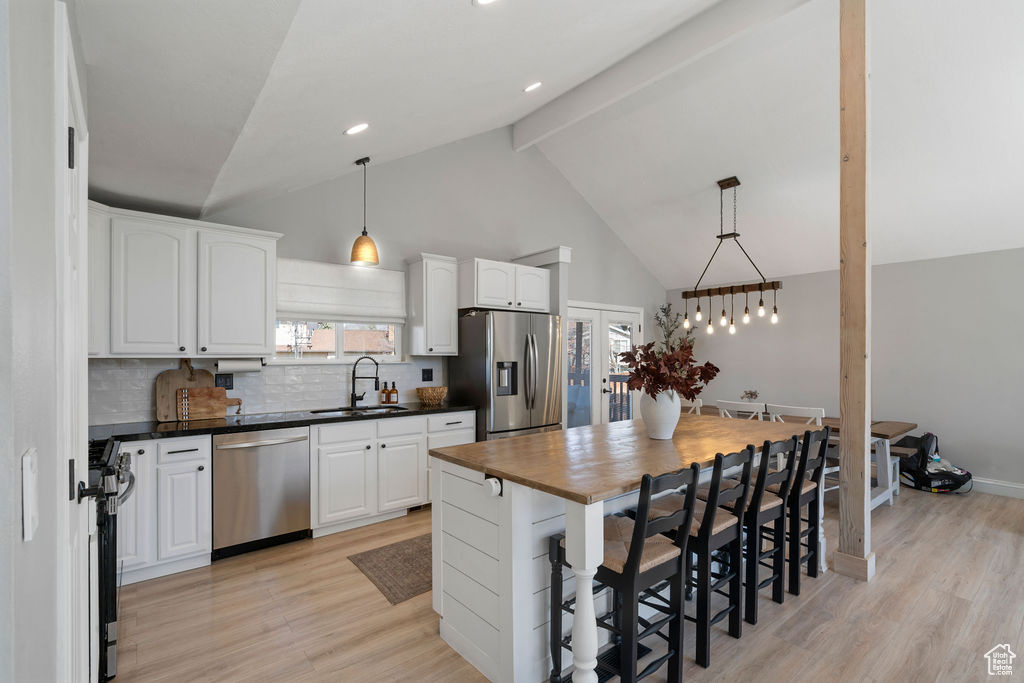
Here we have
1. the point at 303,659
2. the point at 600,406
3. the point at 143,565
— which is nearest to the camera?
the point at 303,659

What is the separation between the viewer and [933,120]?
3770mm

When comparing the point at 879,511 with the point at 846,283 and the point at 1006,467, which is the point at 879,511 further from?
the point at 846,283

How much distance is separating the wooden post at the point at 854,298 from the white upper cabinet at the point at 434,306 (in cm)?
296

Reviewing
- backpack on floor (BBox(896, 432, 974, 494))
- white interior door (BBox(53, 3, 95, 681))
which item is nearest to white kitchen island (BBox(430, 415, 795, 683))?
white interior door (BBox(53, 3, 95, 681))

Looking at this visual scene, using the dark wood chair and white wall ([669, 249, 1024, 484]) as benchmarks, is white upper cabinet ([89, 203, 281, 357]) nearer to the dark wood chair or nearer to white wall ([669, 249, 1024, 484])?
the dark wood chair

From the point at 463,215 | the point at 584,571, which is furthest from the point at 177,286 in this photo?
the point at 584,571

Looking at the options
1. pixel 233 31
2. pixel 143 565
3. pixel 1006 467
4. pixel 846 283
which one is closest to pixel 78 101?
pixel 233 31

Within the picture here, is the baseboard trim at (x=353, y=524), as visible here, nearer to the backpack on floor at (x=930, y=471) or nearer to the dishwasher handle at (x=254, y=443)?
the dishwasher handle at (x=254, y=443)

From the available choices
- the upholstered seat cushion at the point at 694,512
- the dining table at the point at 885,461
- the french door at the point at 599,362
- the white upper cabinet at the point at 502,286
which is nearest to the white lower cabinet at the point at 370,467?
the white upper cabinet at the point at 502,286

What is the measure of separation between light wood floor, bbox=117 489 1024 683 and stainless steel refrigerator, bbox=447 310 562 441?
148 cm

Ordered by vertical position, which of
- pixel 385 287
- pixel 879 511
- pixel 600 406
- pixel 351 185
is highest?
pixel 351 185

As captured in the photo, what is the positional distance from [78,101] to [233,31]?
0.47 metres

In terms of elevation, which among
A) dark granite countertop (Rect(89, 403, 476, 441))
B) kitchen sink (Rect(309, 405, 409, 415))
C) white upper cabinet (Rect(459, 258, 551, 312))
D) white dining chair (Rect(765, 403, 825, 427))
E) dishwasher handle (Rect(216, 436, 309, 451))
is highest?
white upper cabinet (Rect(459, 258, 551, 312))

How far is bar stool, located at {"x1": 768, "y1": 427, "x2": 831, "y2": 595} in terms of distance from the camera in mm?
2693
